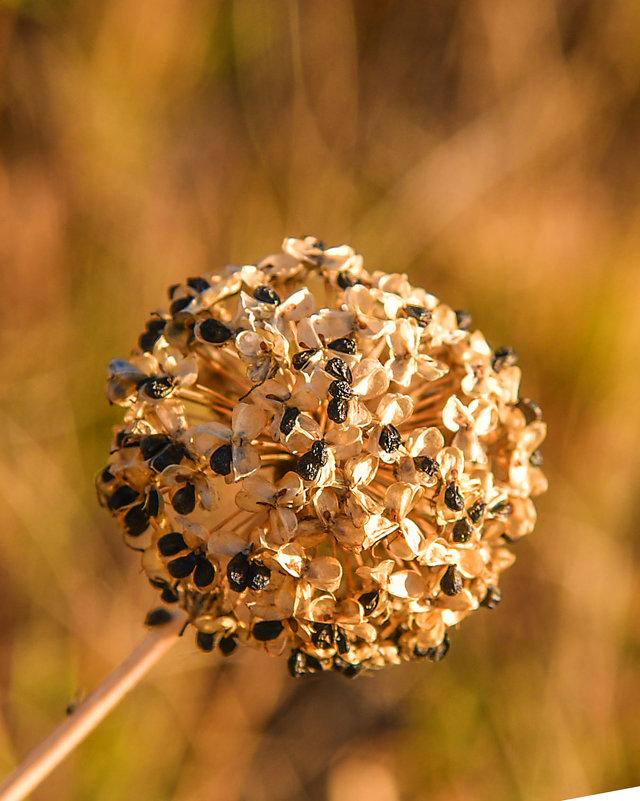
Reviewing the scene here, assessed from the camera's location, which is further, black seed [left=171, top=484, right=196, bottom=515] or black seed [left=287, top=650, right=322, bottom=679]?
black seed [left=287, top=650, right=322, bottom=679]

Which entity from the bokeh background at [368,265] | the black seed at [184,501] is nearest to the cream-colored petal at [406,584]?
the black seed at [184,501]

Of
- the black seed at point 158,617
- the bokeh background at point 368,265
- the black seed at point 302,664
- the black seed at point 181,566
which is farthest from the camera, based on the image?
the bokeh background at point 368,265

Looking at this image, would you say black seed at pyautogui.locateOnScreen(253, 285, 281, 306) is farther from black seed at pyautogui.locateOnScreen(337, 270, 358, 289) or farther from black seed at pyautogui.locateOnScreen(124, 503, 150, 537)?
black seed at pyautogui.locateOnScreen(124, 503, 150, 537)

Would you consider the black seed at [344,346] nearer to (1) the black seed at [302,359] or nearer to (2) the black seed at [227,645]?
(1) the black seed at [302,359]

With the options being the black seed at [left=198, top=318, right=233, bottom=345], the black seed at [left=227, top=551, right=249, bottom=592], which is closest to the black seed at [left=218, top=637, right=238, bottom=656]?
the black seed at [left=227, top=551, right=249, bottom=592]

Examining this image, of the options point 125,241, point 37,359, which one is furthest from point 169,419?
point 125,241

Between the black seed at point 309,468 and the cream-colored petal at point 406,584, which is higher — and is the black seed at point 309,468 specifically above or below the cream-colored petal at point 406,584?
above

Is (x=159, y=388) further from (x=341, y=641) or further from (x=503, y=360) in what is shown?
(x=503, y=360)
